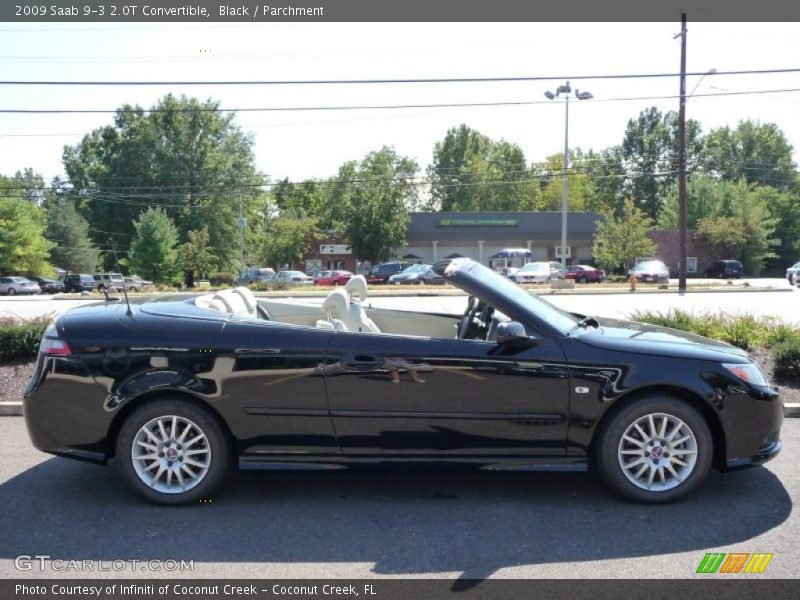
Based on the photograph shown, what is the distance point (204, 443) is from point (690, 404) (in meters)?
3.06

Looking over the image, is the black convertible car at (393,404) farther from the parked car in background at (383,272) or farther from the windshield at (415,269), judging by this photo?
the parked car in background at (383,272)

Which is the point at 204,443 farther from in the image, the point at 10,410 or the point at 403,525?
the point at 10,410

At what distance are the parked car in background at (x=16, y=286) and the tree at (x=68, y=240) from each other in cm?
1533

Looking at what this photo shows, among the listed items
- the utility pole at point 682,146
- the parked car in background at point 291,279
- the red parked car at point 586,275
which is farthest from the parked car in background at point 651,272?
the parked car in background at point 291,279

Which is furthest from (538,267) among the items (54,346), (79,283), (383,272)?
(54,346)

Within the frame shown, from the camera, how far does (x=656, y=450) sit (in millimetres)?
4246

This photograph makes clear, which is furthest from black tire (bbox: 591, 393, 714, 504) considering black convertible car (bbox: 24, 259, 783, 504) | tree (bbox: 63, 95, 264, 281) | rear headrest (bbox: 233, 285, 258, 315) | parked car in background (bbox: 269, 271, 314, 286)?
tree (bbox: 63, 95, 264, 281)

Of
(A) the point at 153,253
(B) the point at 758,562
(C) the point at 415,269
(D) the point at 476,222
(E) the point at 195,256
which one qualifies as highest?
(D) the point at 476,222

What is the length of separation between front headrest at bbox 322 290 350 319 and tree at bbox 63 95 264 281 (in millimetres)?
59804

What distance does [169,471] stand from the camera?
429 centimetres

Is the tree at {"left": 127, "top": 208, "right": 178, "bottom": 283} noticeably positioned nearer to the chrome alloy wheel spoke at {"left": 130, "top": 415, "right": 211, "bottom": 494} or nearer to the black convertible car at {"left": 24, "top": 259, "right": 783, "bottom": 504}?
the black convertible car at {"left": 24, "top": 259, "right": 783, "bottom": 504}

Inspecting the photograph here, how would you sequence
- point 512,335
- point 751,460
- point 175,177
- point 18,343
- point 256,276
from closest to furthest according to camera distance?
point 512,335
point 751,460
point 18,343
point 256,276
point 175,177
